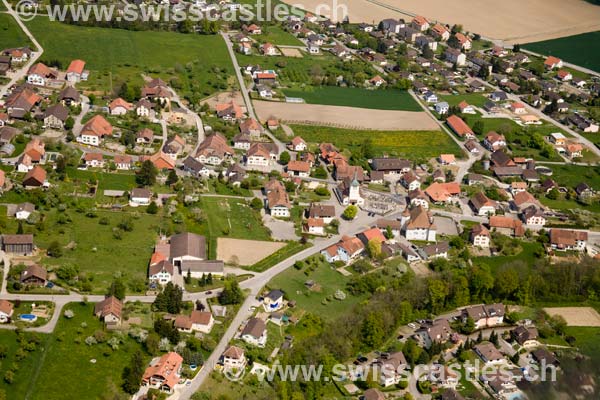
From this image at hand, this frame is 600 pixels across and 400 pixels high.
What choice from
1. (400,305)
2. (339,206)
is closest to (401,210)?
(339,206)

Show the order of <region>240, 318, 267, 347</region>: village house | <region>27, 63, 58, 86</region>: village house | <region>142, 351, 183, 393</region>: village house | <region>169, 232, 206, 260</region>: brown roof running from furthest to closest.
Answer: <region>27, 63, 58, 86</region>: village house < <region>169, 232, 206, 260</region>: brown roof < <region>240, 318, 267, 347</region>: village house < <region>142, 351, 183, 393</region>: village house

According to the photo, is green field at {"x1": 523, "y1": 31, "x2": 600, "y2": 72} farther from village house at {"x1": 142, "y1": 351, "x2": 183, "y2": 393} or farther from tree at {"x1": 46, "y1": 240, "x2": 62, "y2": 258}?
village house at {"x1": 142, "y1": 351, "x2": 183, "y2": 393}

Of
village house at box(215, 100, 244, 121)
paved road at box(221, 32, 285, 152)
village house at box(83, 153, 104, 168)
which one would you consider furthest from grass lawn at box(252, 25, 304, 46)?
village house at box(83, 153, 104, 168)

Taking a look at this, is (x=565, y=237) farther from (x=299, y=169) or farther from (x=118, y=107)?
(x=118, y=107)

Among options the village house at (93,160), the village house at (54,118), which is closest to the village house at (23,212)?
the village house at (93,160)

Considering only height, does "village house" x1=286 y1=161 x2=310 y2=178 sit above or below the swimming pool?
below

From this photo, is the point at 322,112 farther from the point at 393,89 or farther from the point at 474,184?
the point at 474,184

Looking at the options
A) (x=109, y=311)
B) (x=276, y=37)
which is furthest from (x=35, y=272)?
(x=276, y=37)
